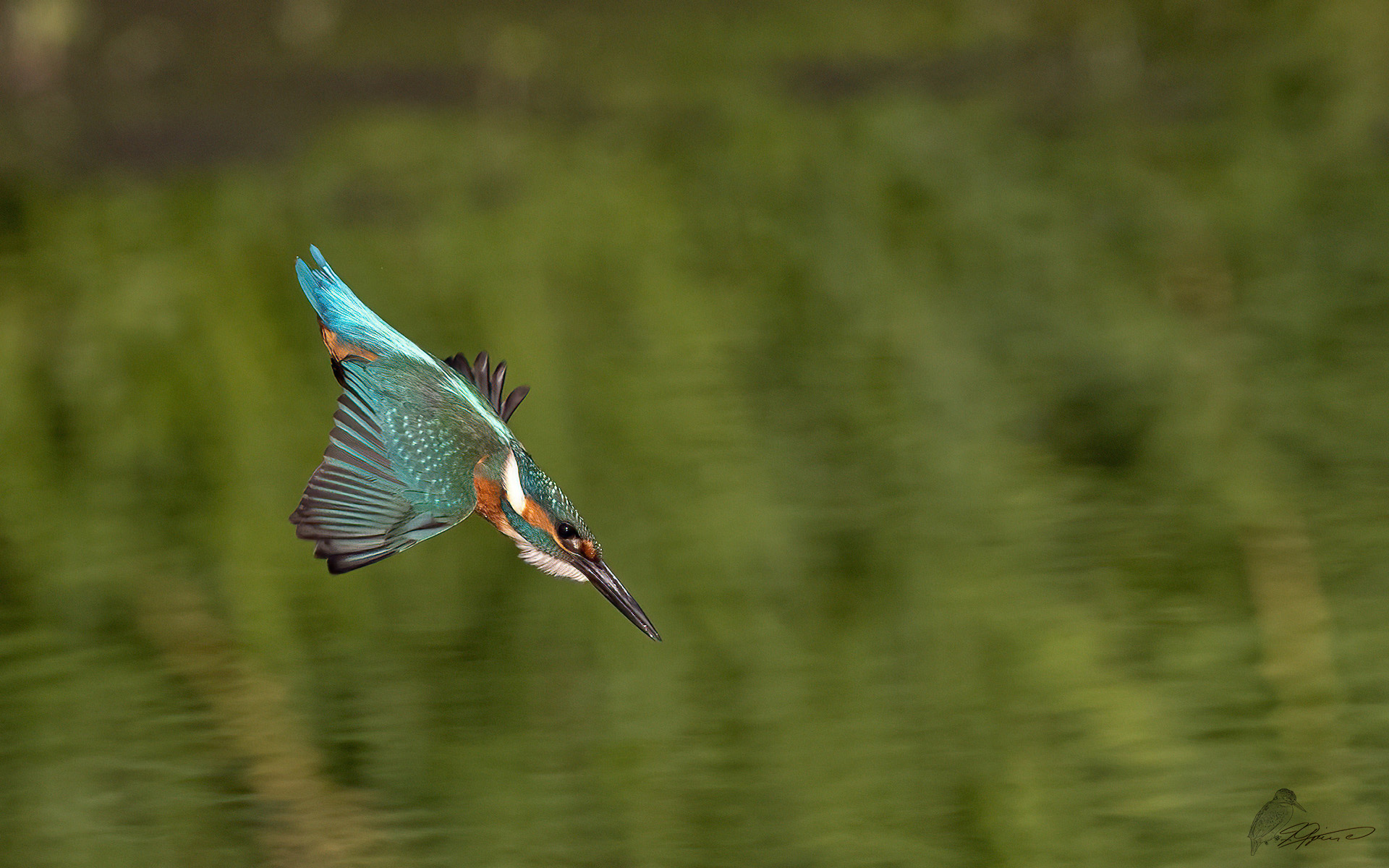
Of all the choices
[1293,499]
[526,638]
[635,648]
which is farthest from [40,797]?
[1293,499]

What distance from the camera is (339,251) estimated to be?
2.89 meters

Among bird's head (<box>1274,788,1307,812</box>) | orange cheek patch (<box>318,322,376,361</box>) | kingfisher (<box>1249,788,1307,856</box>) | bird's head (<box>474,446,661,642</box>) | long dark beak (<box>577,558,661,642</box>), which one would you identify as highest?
bird's head (<box>1274,788,1307,812</box>)

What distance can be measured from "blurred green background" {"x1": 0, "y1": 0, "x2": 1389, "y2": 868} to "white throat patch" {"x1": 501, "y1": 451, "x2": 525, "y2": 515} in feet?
3.31

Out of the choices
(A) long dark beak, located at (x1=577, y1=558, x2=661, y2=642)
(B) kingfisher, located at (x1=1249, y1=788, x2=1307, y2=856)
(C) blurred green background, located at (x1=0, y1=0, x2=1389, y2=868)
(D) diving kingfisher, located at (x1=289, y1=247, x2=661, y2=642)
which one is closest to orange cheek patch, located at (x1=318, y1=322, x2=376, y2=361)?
(D) diving kingfisher, located at (x1=289, y1=247, x2=661, y2=642)

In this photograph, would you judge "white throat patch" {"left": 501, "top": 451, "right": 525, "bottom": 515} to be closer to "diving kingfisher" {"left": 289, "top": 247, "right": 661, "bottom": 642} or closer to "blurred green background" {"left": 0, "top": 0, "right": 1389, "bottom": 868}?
"diving kingfisher" {"left": 289, "top": 247, "right": 661, "bottom": 642}

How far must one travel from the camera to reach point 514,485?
2.19 feet

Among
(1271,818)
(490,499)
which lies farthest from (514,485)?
(1271,818)

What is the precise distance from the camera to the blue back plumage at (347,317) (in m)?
0.67

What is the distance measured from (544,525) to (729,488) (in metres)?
1.48

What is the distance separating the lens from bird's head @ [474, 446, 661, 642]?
2.15 feet

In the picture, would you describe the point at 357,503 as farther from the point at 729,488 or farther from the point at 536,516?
the point at 729,488

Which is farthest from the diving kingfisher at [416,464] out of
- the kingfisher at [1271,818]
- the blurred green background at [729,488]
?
the kingfisher at [1271,818]

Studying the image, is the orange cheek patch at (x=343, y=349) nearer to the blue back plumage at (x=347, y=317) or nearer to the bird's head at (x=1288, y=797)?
the blue back plumage at (x=347, y=317)

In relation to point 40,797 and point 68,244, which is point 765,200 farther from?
point 40,797
